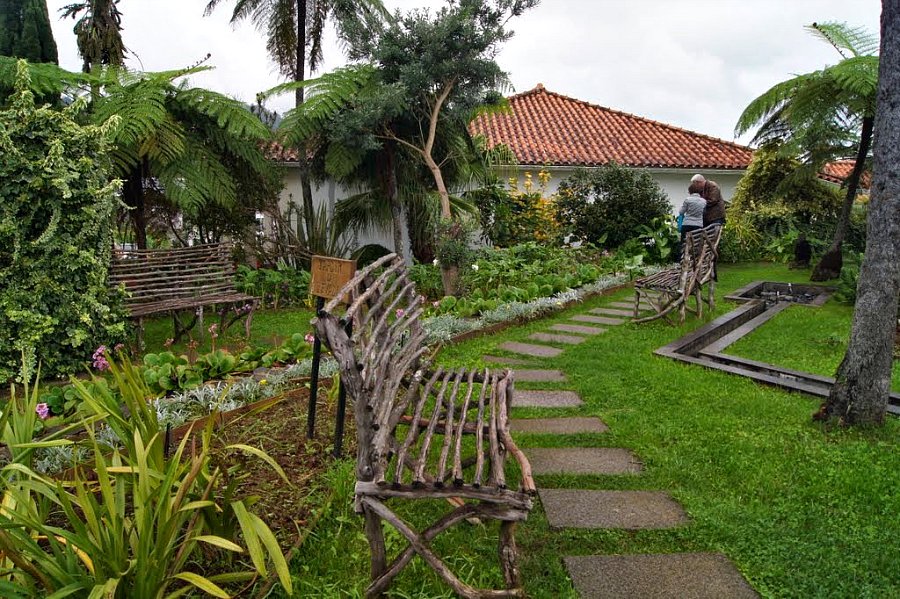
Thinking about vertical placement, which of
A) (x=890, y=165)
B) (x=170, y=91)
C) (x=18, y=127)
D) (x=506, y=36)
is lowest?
(x=890, y=165)

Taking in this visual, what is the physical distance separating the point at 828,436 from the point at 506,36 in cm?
772

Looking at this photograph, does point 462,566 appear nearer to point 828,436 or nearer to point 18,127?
point 828,436

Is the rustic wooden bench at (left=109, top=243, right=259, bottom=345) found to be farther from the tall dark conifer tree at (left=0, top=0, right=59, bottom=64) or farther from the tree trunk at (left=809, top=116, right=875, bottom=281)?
the tree trunk at (left=809, top=116, right=875, bottom=281)

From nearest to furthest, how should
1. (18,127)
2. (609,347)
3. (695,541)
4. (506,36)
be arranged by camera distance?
(695,541) → (18,127) → (609,347) → (506,36)

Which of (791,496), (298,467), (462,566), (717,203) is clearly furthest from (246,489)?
(717,203)

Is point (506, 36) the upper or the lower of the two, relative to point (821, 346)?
upper

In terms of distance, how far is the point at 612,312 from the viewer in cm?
737

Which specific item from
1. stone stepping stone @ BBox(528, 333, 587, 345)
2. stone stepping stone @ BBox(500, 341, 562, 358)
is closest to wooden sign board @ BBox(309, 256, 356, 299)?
stone stepping stone @ BBox(500, 341, 562, 358)

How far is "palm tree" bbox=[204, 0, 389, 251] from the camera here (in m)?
10.4

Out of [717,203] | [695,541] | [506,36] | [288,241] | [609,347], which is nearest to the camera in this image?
[695,541]

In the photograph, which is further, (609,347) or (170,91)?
(170,91)

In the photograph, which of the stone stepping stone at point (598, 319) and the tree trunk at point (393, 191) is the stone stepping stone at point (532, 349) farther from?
the tree trunk at point (393, 191)

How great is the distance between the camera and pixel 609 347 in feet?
18.6

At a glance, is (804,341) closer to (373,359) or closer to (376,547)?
(373,359)
